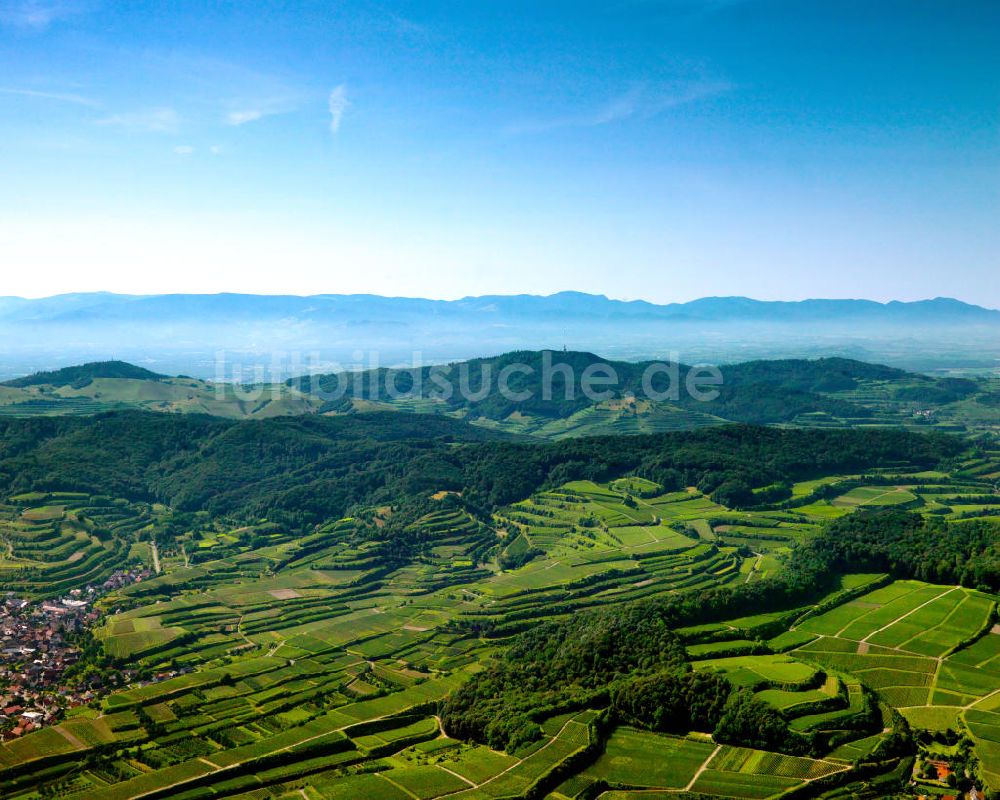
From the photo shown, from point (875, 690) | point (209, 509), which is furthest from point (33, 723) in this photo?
point (209, 509)

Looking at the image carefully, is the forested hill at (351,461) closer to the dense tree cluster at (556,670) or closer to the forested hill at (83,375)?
the dense tree cluster at (556,670)

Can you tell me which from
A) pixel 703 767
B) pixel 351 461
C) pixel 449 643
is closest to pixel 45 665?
pixel 449 643

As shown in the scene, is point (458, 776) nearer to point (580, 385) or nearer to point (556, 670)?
point (556, 670)

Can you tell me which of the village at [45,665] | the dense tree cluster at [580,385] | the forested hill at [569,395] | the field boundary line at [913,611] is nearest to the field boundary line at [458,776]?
the village at [45,665]

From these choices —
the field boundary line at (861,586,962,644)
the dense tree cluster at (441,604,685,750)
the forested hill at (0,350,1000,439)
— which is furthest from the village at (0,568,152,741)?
the forested hill at (0,350,1000,439)

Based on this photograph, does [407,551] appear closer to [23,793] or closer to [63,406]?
[23,793]

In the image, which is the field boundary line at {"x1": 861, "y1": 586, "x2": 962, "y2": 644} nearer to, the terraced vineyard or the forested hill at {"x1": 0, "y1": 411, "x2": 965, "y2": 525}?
the terraced vineyard

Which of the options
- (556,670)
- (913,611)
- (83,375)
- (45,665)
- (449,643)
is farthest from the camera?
(83,375)
